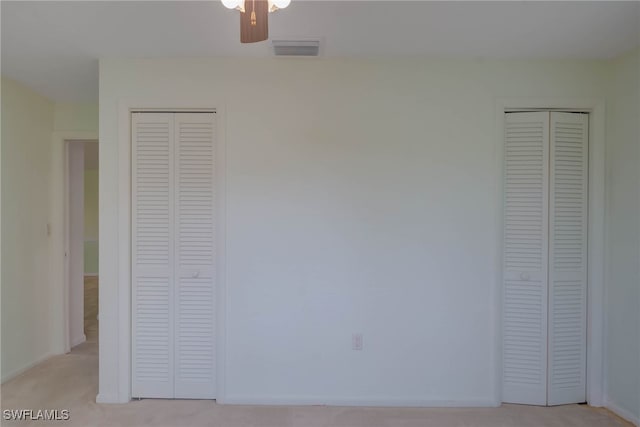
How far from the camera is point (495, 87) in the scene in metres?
2.52

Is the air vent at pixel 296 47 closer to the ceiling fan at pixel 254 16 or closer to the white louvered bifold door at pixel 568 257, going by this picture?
the ceiling fan at pixel 254 16

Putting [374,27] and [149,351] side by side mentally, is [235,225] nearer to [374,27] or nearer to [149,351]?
[149,351]

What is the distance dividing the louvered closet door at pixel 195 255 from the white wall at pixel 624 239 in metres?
2.92

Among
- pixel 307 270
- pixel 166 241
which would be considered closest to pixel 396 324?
pixel 307 270

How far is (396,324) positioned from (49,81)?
3.51 m

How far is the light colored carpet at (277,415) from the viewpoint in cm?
229

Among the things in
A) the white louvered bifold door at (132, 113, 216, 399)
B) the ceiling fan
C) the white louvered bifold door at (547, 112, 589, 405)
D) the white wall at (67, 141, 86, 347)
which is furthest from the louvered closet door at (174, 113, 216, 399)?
the white louvered bifold door at (547, 112, 589, 405)

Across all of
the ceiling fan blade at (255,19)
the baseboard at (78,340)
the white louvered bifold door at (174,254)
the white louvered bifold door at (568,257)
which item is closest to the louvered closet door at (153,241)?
the white louvered bifold door at (174,254)

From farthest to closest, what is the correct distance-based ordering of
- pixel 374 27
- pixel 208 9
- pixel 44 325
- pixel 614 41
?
pixel 44 325 → pixel 614 41 → pixel 374 27 → pixel 208 9

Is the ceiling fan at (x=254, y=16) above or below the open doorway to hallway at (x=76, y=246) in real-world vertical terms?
above

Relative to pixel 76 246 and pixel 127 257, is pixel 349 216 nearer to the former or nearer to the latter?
pixel 127 257

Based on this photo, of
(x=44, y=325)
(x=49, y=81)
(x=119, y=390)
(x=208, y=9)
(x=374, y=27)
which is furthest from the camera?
(x=44, y=325)

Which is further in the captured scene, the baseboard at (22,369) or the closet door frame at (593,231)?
the baseboard at (22,369)

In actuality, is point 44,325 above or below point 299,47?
below
